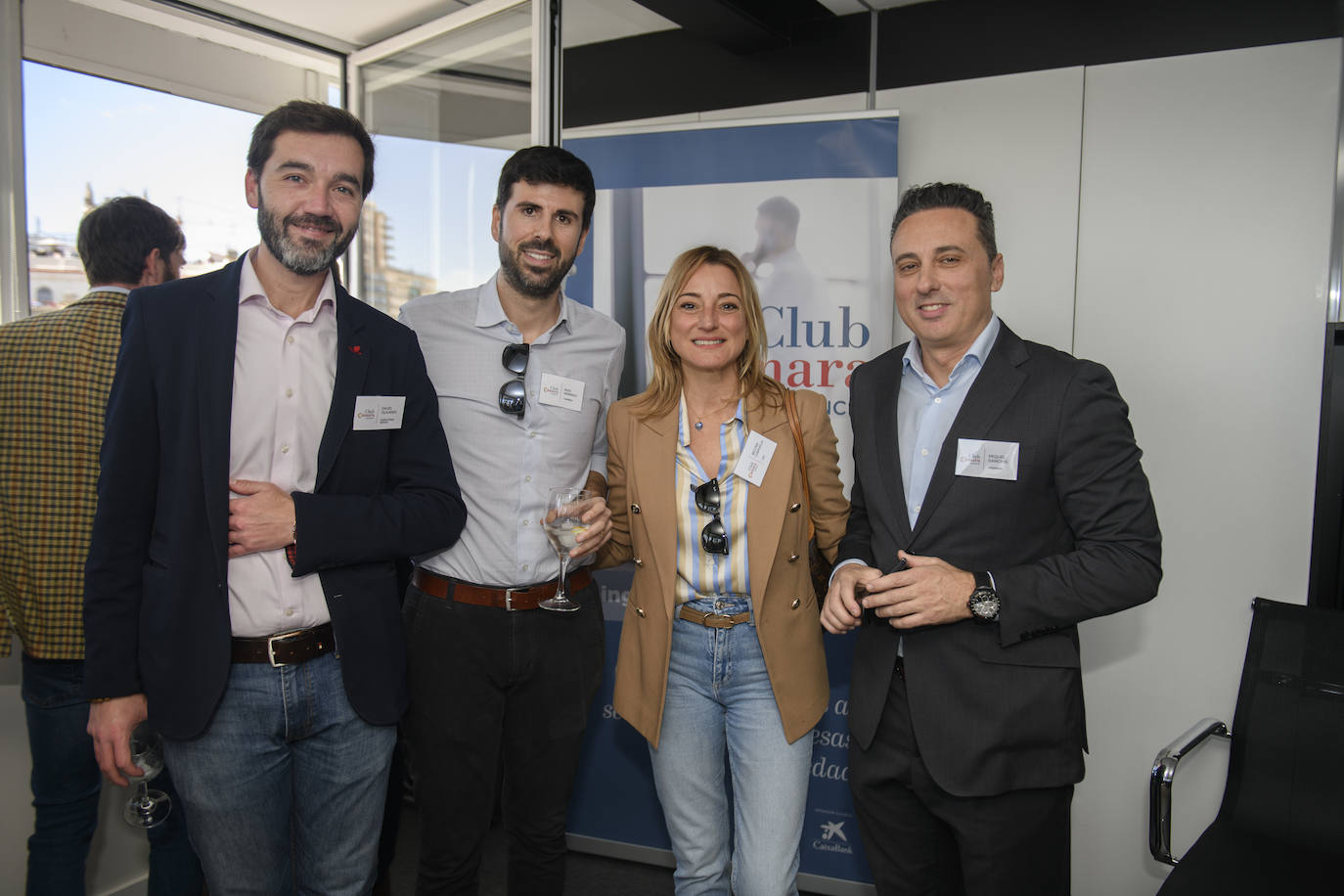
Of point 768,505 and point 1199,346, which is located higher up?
point 1199,346

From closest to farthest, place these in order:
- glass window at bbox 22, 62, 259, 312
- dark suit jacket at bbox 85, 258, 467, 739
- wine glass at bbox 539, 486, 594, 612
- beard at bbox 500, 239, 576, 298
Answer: dark suit jacket at bbox 85, 258, 467, 739 → wine glass at bbox 539, 486, 594, 612 → beard at bbox 500, 239, 576, 298 → glass window at bbox 22, 62, 259, 312

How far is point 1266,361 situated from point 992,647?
71.9 inches

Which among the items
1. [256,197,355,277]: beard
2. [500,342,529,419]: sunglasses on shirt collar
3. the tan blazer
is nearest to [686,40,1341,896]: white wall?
the tan blazer

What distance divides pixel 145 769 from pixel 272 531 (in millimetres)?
555

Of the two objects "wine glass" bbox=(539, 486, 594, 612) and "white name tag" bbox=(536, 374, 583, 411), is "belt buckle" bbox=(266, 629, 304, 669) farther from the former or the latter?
"white name tag" bbox=(536, 374, 583, 411)

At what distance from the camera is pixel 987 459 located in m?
1.78

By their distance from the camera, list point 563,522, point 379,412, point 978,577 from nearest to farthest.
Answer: point 978,577 → point 379,412 → point 563,522

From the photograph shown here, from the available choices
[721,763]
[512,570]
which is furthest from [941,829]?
[512,570]

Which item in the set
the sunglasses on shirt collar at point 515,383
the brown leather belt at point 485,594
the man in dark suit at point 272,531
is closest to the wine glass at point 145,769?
the man in dark suit at point 272,531

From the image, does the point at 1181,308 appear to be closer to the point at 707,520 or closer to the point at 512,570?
the point at 707,520

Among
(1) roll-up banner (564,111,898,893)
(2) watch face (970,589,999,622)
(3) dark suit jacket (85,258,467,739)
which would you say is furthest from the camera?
(1) roll-up banner (564,111,898,893)

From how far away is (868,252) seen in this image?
10.3 ft

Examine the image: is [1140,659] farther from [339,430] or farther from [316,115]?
[316,115]

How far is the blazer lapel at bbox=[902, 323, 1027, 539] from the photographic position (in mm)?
1801
